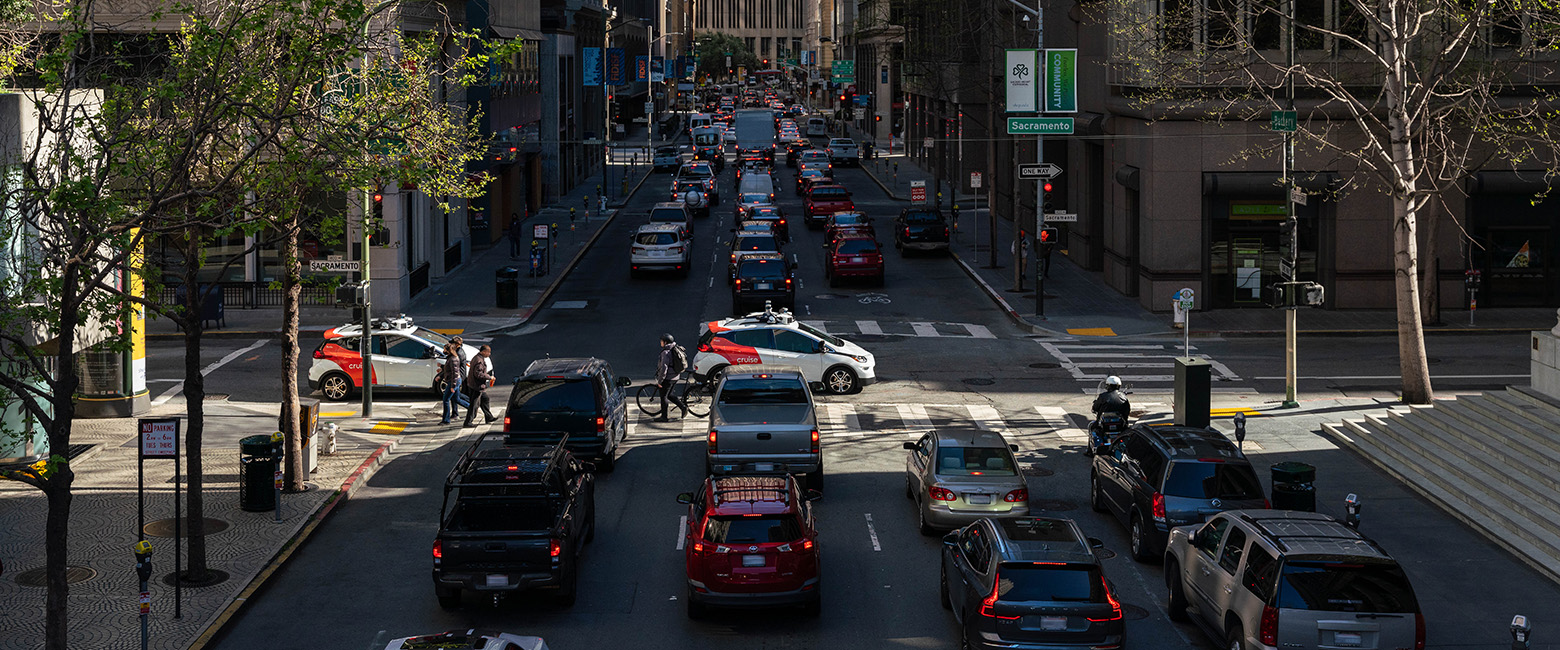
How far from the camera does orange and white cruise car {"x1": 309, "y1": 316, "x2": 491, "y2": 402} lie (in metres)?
30.9

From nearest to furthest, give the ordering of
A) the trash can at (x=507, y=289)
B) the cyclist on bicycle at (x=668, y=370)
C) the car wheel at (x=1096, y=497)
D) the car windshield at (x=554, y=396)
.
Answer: the car wheel at (x=1096, y=497) → the car windshield at (x=554, y=396) → the cyclist on bicycle at (x=668, y=370) → the trash can at (x=507, y=289)

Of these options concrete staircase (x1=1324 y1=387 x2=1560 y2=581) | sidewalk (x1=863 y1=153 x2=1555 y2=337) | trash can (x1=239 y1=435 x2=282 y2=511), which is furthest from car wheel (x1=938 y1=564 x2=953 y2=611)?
sidewalk (x1=863 y1=153 x2=1555 y2=337)

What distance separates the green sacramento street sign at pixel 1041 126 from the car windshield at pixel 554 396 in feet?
67.9

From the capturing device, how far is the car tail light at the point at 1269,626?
556 inches

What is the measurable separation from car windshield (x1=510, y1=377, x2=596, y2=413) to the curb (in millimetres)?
2875

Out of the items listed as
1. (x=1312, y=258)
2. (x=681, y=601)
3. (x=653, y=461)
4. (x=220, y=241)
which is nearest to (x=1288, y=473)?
(x=681, y=601)

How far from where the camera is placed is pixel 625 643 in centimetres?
1627

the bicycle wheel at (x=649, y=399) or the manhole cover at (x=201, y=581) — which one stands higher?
the bicycle wheel at (x=649, y=399)

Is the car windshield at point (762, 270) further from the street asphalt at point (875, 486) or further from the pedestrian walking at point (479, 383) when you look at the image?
the pedestrian walking at point (479, 383)

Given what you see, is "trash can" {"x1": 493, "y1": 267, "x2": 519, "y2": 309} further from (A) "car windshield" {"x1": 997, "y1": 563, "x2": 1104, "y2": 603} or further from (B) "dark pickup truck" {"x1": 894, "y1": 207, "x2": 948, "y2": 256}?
(A) "car windshield" {"x1": 997, "y1": 563, "x2": 1104, "y2": 603}

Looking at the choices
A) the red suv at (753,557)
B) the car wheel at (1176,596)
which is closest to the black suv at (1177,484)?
the car wheel at (1176,596)

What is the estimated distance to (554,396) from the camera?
23766 mm

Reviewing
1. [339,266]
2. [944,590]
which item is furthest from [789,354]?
[944,590]

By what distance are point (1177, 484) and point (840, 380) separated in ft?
43.3
